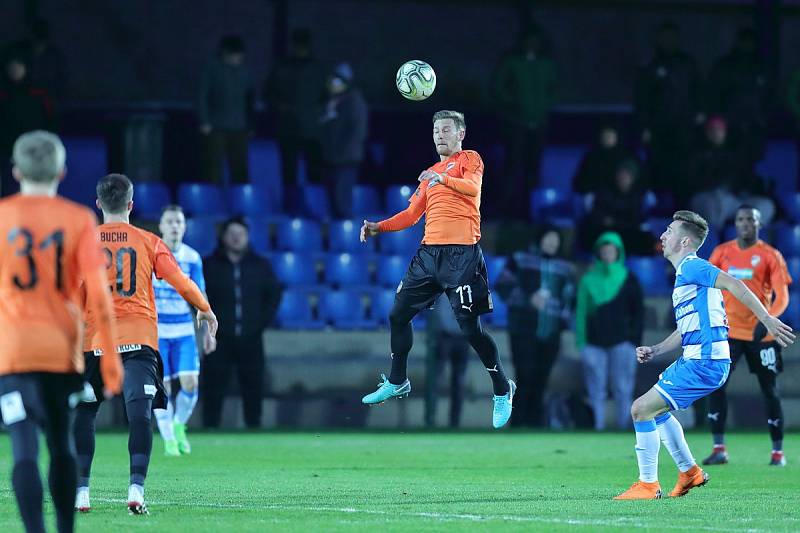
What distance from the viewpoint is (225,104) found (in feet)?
65.4

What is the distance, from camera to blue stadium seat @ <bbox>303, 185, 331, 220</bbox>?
20.8 meters

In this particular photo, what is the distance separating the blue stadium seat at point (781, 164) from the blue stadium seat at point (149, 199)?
948cm

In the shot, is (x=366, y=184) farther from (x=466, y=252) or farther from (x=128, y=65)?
(x=466, y=252)

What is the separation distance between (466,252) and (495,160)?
12.1 m

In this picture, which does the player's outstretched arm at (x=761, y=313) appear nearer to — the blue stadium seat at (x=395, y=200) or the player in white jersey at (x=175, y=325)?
the player in white jersey at (x=175, y=325)

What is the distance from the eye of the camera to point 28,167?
6.74m

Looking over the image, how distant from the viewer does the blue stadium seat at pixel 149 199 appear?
19.7 meters

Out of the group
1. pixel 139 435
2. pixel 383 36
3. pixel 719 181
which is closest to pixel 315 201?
pixel 383 36

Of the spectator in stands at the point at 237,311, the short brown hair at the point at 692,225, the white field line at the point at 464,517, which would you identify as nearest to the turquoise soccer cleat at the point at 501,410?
the short brown hair at the point at 692,225

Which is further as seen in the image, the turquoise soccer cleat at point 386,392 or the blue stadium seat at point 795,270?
the blue stadium seat at point 795,270

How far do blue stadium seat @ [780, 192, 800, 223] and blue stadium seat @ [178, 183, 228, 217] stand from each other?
807cm

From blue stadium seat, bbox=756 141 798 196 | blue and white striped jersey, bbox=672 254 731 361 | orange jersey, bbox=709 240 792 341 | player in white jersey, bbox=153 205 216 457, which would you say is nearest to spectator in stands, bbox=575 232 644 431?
orange jersey, bbox=709 240 792 341

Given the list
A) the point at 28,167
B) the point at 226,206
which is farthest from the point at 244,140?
the point at 28,167

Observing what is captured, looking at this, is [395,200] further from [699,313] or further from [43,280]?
A: [43,280]
